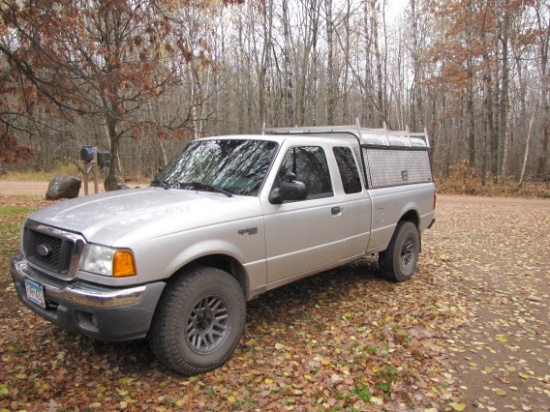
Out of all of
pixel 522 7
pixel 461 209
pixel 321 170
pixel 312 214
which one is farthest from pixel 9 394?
pixel 522 7

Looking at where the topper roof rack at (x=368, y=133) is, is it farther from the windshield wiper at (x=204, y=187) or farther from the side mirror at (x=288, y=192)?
the windshield wiper at (x=204, y=187)

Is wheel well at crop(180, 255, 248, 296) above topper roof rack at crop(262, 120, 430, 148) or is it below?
below

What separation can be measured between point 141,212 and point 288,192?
126cm

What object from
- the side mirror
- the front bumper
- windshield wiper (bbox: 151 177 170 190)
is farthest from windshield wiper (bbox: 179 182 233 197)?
the front bumper

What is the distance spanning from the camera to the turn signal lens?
8.86 feet

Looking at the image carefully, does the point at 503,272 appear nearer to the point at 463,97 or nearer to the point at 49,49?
the point at 49,49

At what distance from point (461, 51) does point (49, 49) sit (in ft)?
70.4

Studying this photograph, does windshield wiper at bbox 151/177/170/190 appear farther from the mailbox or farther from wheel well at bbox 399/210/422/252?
the mailbox

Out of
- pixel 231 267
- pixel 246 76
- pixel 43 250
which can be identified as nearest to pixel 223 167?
pixel 231 267

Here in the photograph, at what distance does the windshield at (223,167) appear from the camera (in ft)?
12.6

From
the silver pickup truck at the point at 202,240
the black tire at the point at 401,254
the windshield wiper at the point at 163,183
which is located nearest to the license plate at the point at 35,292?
the silver pickup truck at the point at 202,240

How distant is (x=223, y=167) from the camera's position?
13.4ft

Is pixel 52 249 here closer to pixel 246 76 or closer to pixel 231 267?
pixel 231 267

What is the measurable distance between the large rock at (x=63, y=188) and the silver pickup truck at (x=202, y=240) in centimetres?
1298
